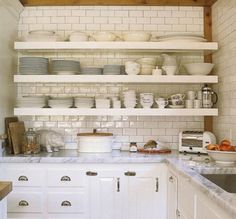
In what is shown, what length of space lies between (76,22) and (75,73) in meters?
0.64

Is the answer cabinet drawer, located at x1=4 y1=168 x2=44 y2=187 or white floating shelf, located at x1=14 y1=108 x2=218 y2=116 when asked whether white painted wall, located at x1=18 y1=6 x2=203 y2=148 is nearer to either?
white floating shelf, located at x1=14 y1=108 x2=218 y2=116

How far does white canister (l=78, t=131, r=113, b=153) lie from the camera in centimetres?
307

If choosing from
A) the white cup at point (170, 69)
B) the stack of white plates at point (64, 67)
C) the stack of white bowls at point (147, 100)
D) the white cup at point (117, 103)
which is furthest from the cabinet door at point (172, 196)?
the stack of white plates at point (64, 67)

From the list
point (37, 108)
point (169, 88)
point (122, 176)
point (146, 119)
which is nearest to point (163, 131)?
point (146, 119)

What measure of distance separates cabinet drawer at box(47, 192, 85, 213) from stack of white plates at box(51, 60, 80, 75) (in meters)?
1.14

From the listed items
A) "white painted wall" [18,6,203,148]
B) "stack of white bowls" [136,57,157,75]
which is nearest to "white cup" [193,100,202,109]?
"white painted wall" [18,6,203,148]

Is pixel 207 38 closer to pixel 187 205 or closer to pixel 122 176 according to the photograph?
pixel 122 176

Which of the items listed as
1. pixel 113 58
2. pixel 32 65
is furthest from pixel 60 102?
pixel 113 58

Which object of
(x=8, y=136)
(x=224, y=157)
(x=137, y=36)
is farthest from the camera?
(x=137, y=36)

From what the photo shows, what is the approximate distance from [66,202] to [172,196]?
91cm

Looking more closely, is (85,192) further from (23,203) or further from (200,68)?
(200,68)

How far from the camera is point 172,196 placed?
263cm

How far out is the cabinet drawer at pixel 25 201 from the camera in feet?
9.27

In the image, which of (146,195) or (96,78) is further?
(96,78)
